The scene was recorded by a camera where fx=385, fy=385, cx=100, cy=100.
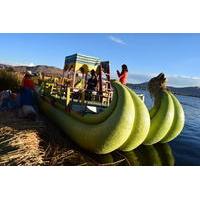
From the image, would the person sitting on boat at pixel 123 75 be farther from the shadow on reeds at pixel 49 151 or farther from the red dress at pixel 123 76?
the shadow on reeds at pixel 49 151

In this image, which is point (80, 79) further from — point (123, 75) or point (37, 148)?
point (37, 148)

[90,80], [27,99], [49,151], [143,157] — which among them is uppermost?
[90,80]

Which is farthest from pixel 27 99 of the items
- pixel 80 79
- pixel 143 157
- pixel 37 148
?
pixel 80 79

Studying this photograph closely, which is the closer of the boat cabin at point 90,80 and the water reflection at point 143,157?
the water reflection at point 143,157

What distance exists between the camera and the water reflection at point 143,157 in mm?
7583

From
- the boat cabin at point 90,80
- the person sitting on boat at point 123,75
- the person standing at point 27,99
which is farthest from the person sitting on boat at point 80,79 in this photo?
the person sitting on boat at point 123,75

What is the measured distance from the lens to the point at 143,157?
8.45 m

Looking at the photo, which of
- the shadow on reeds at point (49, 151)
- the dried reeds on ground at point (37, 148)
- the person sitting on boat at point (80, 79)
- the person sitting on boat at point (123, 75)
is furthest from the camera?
the person sitting on boat at point (80, 79)

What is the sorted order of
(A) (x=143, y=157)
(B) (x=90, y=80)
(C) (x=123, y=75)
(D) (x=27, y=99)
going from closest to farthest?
(A) (x=143, y=157) → (C) (x=123, y=75) → (D) (x=27, y=99) → (B) (x=90, y=80)

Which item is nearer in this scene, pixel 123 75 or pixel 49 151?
pixel 49 151
